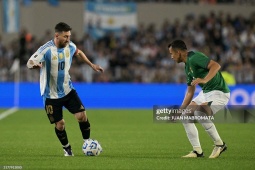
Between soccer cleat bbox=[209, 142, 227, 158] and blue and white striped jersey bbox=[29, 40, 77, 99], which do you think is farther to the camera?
blue and white striped jersey bbox=[29, 40, 77, 99]

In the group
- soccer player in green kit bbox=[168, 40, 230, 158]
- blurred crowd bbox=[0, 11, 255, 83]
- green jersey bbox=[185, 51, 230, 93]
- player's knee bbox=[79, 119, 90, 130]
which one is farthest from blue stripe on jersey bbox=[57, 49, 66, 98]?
blurred crowd bbox=[0, 11, 255, 83]

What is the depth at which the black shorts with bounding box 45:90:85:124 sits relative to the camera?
12.9m

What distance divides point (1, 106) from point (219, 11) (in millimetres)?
11156

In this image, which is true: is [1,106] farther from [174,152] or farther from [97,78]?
[174,152]

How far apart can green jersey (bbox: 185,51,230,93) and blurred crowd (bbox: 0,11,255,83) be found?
45.8 feet

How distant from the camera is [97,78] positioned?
2853cm

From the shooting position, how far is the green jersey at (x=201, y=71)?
12219 millimetres

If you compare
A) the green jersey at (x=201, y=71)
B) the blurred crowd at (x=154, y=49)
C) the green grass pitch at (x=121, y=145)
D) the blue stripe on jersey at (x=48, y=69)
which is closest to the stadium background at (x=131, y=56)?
the blurred crowd at (x=154, y=49)

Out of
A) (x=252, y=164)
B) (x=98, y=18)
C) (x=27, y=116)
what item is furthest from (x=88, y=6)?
(x=252, y=164)

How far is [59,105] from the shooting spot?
42.3 feet

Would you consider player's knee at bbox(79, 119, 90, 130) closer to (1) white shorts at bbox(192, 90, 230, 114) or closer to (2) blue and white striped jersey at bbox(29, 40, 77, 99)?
(2) blue and white striped jersey at bbox(29, 40, 77, 99)

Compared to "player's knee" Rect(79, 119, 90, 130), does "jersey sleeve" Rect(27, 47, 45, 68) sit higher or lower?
higher

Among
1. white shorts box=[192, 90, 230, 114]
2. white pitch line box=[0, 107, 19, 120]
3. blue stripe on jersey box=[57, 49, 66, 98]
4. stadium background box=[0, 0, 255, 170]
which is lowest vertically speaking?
white pitch line box=[0, 107, 19, 120]

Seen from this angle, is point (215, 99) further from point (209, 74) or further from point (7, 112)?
point (7, 112)
